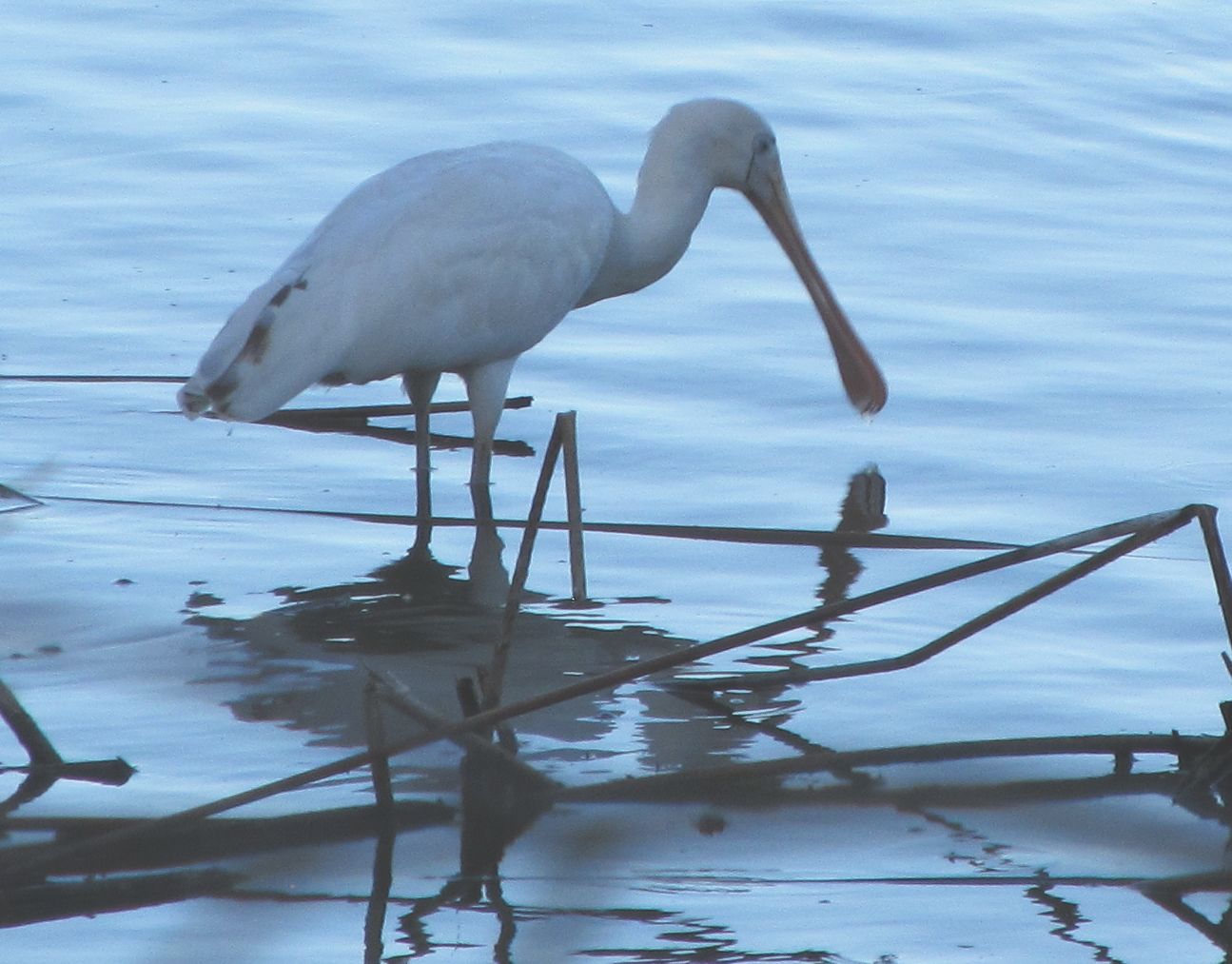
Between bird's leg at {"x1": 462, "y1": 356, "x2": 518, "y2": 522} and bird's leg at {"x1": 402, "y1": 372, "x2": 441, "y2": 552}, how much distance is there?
13cm

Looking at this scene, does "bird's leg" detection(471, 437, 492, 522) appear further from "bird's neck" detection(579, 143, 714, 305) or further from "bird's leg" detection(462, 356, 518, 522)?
"bird's neck" detection(579, 143, 714, 305)

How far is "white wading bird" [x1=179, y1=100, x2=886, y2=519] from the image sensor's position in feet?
22.9

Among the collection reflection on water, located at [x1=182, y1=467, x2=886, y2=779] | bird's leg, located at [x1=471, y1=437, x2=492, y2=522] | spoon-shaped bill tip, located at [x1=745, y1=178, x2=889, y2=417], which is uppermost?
spoon-shaped bill tip, located at [x1=745, y1=178, x2=889, y2=417]

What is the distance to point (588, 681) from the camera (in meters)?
4.50

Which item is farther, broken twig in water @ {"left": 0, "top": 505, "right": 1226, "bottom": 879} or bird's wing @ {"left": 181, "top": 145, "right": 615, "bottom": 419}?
bird's wing @ {"left": 181, "top": 145, "right": 615, "bottom": 419}

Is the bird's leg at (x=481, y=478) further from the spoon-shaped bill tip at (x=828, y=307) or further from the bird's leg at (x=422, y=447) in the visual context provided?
the spoon-shaped bill tip at (x=828, y=307)

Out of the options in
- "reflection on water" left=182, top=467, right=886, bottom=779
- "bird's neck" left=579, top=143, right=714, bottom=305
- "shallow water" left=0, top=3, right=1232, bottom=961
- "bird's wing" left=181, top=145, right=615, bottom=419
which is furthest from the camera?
"bird's neck" left=579, top=143, right=714, bottom=305

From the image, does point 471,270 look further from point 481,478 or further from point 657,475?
point 657,475

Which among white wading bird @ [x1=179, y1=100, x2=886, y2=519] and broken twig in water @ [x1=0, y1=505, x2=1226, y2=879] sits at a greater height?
white wading bird @ [x1=179, y1=100, x2=886, y2=519]

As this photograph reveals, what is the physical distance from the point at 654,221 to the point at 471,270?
88 cm

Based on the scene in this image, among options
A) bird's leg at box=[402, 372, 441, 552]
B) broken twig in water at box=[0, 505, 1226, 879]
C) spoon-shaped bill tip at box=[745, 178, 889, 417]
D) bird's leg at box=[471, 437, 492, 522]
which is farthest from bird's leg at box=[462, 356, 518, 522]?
broken twig in water at box=[0, 505, 1226, 879]

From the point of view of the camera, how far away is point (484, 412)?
7.66 meters

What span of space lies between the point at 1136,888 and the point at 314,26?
977 centimetres

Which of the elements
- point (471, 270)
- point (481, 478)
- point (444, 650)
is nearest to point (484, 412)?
point (481, 478)
